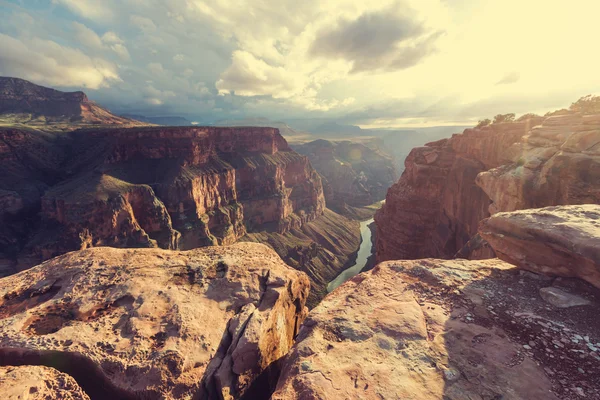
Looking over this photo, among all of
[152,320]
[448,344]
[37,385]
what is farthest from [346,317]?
[37,385]

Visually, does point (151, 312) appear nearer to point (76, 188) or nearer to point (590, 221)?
point (590, 221)

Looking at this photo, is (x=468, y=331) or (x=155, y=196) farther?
(x=155, y=196)

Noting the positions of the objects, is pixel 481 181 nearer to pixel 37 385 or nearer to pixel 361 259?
pixel 37 385

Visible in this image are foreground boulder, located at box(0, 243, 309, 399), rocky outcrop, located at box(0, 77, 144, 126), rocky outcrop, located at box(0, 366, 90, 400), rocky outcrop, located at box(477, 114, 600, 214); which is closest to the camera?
rocky outcrop, located at box(0, 366, 90, 400)

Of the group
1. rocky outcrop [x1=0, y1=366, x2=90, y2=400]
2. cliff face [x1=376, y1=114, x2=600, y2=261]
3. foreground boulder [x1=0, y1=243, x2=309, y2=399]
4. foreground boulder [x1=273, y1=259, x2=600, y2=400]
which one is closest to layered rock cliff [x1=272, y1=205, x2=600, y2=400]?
foreground boulder [x1=273, y1=259, x2=600, y2=400]

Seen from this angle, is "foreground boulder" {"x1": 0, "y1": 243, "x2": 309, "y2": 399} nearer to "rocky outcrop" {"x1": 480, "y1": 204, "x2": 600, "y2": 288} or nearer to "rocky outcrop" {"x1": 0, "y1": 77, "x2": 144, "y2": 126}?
"rocky outcrop" {"x1": 480, "y1": 204, "x2": 600, "y2": 288}

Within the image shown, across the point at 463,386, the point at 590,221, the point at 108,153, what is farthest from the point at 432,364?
the point at 108,153

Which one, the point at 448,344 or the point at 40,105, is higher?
the point at 40,105
